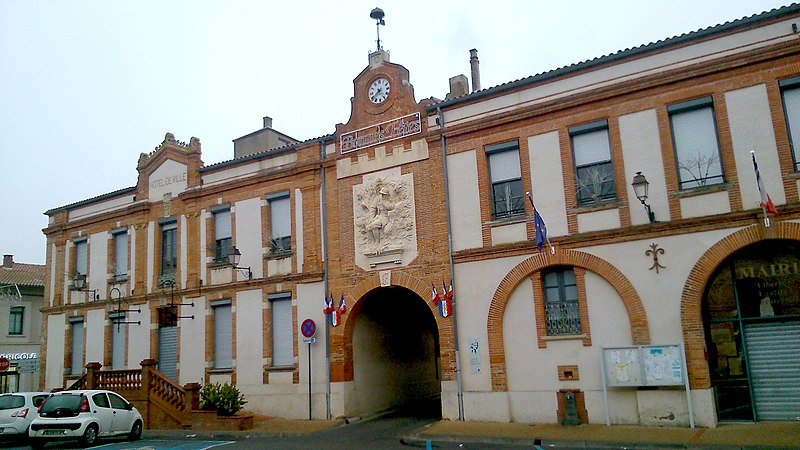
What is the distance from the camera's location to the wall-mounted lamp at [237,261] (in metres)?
22.4

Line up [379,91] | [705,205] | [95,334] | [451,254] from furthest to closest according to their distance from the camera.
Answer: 1. [95,334]
2. [379,91]
3. [451,254]
4. [705,205]

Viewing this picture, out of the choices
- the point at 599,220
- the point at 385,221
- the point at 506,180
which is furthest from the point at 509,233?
the point at 385,221

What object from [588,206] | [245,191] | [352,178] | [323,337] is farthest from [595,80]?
[245,191]

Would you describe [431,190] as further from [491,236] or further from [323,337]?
[323,337]

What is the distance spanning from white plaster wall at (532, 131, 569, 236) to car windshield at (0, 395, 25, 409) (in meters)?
15.1

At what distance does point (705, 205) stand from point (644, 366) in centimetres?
392

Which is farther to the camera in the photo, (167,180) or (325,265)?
(167,180)

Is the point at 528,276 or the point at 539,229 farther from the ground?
the point at 539,229

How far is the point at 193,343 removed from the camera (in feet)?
76.7

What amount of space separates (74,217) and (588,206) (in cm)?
2186

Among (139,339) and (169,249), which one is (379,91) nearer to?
(169,249)

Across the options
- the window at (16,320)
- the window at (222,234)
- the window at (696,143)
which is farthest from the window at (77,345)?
the window at (696,143)

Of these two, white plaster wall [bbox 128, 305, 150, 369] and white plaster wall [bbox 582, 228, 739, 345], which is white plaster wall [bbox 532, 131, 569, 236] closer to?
white plaster wall [bbox 582, 228, 739, 345]

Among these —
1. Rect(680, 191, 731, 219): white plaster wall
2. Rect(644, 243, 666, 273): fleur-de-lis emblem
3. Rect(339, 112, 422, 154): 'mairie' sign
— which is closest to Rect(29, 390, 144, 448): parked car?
Rect(339, 112, 422, 154): 'mairie' sign
